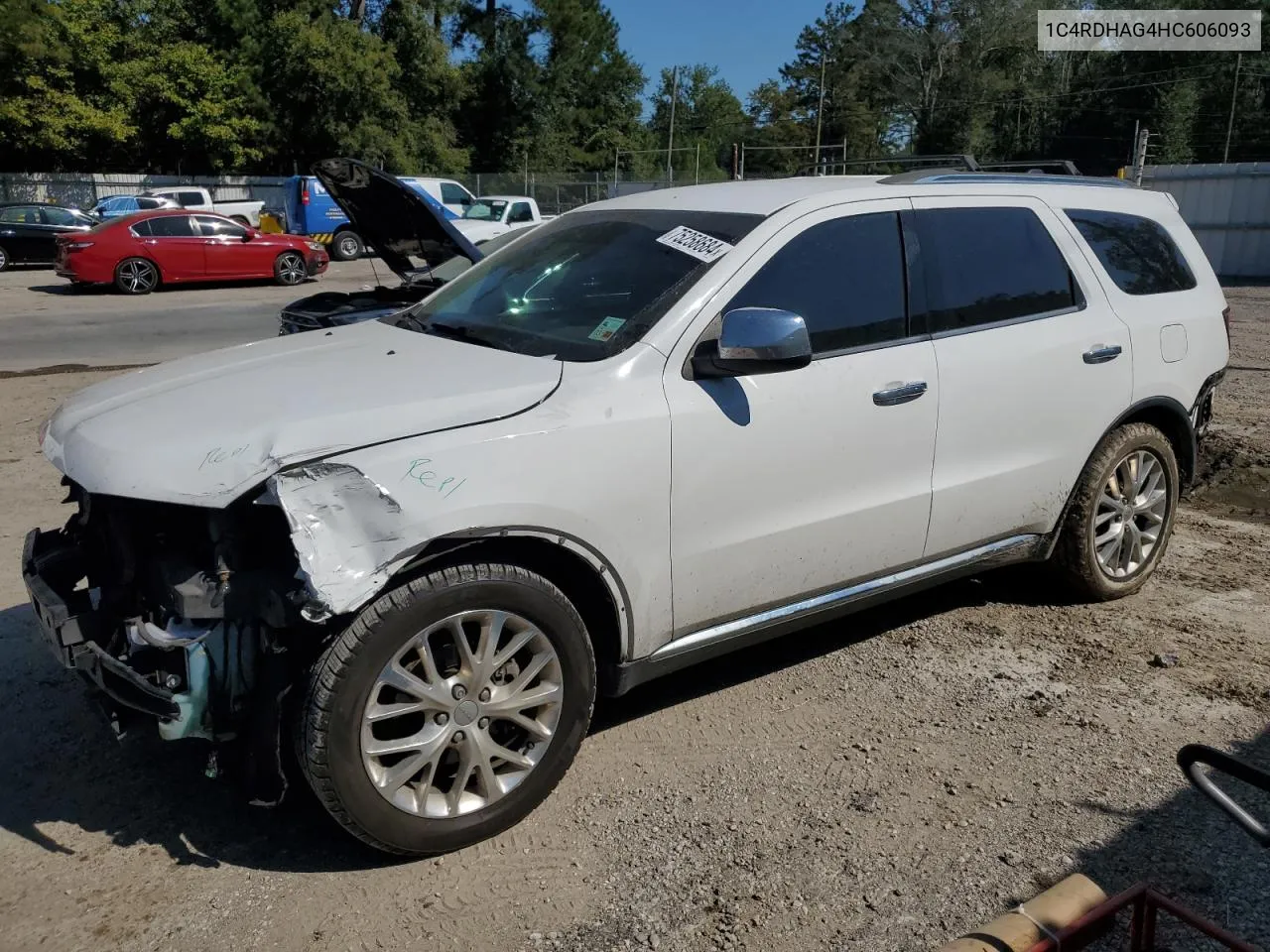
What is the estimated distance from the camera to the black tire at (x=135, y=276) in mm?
19266

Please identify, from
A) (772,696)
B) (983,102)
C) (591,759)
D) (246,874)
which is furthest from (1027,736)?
(983,102)

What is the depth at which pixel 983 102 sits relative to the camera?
61.1 m

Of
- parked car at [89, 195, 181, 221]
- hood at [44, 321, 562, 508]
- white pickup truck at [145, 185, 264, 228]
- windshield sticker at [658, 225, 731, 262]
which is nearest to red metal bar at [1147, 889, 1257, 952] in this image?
hood at [44, 321, 562, 508]

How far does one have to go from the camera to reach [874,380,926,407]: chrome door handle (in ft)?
12.3

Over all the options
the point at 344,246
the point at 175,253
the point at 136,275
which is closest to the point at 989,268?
the point at 136,275

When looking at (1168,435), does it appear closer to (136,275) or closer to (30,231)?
(136,275)

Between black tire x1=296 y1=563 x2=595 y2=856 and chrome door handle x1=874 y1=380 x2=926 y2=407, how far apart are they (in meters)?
1.39

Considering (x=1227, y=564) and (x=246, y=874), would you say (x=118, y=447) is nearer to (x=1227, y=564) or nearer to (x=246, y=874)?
(x=246, y=874)

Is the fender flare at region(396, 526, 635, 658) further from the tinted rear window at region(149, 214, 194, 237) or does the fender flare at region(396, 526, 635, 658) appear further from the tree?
the tree

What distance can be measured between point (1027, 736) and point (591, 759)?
5.10ft

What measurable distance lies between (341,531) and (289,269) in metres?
20.6

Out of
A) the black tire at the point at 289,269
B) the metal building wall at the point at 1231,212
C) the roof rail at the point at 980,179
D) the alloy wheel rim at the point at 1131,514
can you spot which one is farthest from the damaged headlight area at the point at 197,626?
the metal building wall at the point at 1231,212

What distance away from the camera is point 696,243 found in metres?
3.66

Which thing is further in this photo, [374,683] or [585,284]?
[585,284]
